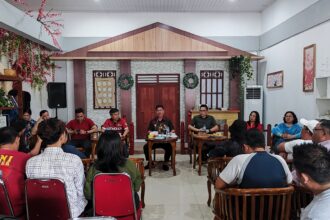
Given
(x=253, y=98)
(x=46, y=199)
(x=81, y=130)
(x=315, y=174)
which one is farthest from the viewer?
(x=253, y=98)

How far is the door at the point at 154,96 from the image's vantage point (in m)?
7.59

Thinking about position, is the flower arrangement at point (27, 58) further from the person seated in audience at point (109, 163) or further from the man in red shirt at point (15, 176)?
the person seated in audience at point (109, 163)

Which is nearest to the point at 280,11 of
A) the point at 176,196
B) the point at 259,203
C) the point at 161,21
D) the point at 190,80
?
the point at 190,80

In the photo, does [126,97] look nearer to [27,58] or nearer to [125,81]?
[125,81]

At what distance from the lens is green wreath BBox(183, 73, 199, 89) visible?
7.45 metres

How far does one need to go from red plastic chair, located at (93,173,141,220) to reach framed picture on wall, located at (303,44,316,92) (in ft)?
13.2

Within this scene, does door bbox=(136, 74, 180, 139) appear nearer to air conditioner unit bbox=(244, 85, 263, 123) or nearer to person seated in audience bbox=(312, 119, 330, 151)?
air conditioner unit bbox=(244, 85, 263, 123)

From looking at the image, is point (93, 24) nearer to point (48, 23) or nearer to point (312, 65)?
point (48, 23)

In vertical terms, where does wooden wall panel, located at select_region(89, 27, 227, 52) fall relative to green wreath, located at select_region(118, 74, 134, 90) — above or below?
above

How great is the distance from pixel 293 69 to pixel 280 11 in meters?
1.52

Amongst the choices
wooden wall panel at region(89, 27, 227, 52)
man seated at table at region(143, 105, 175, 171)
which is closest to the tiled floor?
man seated at table at region(143, 105, 175, 171)

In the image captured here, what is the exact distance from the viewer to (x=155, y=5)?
7.00 metres

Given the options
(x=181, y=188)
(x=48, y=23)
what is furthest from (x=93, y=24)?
(x=181, y=188)

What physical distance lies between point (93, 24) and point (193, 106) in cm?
335
